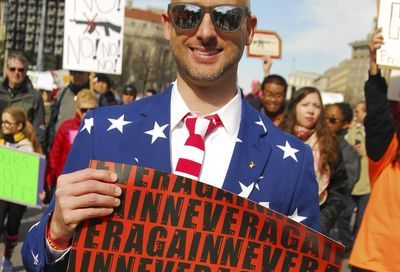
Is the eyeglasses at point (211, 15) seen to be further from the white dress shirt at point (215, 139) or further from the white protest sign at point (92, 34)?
the white protest sign at point (92, 34)

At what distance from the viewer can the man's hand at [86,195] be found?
5.14 feet

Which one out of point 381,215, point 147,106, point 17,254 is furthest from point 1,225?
point 147,106

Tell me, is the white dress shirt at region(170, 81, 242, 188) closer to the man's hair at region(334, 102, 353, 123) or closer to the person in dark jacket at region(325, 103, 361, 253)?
the person in dark jacket at region(325, 103, 361, 253)

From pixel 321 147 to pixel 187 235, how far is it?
329 cm

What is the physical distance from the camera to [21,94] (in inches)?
275

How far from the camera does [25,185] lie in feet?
17.0

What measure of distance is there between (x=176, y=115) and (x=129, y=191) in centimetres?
38

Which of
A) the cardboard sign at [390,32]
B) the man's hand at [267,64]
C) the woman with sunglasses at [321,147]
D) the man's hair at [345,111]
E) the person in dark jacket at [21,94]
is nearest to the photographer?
the cardboard sign at [390,32]

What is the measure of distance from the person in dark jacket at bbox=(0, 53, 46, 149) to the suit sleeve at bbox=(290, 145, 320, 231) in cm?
533

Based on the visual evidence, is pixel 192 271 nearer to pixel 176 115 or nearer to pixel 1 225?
pixel 176 115

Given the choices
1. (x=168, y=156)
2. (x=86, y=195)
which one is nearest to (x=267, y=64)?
(x=168, y=156)

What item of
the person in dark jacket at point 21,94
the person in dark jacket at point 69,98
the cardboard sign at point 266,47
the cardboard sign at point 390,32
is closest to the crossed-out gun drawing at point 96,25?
the person in dark jacket at point 69,98

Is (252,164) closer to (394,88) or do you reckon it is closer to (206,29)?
(206,29)

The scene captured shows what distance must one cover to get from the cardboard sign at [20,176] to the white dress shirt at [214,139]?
3.51 metres
